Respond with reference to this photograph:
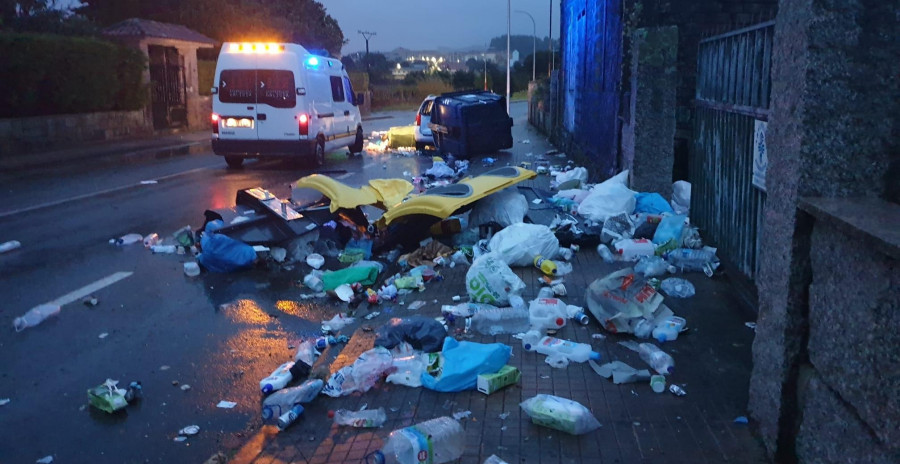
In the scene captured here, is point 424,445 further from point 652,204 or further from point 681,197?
point 681,197

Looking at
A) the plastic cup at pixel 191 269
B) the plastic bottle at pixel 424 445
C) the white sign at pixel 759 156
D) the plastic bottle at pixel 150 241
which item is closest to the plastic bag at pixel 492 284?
the white sign at pixel 759 156

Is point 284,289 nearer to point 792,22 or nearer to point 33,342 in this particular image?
point 33,342

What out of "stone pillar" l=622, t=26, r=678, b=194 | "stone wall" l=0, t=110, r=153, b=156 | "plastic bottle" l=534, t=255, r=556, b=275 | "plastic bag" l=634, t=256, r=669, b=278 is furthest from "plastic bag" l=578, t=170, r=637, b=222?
"stone wall" l=0, t=110, r=153, b=156

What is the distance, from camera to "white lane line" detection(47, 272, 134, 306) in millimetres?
6863

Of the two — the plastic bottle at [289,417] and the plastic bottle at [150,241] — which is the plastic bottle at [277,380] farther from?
the plastic bottle at [150,241]

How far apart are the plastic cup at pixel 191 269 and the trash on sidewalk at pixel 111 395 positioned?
306 centimetres

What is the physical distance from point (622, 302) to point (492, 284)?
1.17m

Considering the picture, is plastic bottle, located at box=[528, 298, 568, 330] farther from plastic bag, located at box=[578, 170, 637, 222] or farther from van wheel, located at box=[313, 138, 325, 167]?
van wheel, located at box=[313, 138, 325, 167]

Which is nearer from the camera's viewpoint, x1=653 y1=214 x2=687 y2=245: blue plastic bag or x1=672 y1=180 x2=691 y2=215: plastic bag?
x1=653 y1=214 x2=687 y2=245: blue plastic bag

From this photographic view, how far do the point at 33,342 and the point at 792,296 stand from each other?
5.38 meters

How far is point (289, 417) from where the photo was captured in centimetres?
415

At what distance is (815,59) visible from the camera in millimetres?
3234

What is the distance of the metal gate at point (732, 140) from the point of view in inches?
233

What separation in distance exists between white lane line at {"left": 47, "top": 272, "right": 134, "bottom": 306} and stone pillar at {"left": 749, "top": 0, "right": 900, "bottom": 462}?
19.5ft
